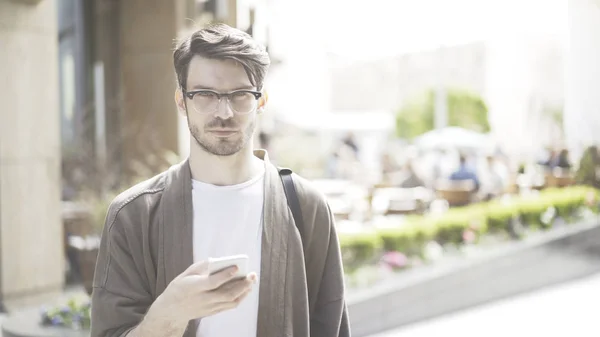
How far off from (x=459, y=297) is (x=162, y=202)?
27.0 feet

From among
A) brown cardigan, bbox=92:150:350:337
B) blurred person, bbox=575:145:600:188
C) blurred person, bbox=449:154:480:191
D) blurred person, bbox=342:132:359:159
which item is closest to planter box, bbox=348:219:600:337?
blurred person, bbox=449:154:480:191

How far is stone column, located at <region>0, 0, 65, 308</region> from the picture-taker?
7.87 metres

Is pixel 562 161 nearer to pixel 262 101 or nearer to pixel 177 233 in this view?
pixel 262 101

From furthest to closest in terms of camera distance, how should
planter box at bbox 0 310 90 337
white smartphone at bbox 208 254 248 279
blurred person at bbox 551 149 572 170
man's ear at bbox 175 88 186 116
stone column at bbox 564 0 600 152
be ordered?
blurred person at bbox 551 149 572 170, stone column at bbox 564 0 600 152, planter box at bbox 0 310 90 337, man's ear at bbox 175 88 186 116, white smartphone at bbox 208 254 248 279

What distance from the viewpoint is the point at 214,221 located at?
2059 millimetres

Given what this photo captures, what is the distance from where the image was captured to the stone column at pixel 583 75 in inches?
592

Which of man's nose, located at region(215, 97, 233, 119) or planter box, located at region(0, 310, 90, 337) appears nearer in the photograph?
man's nose, located at region(215, 97, 233, 119)

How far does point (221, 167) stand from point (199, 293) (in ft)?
1.36

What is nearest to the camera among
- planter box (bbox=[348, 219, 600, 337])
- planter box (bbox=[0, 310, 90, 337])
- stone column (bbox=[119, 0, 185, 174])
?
planter box (bbox=[0, 310, 90, 337])

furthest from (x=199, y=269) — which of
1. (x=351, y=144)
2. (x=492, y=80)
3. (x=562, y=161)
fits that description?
(x=492, y=80)

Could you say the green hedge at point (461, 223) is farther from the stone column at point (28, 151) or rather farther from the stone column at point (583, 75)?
the stone column at point (28, 151)

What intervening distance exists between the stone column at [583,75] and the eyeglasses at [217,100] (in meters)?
14.1

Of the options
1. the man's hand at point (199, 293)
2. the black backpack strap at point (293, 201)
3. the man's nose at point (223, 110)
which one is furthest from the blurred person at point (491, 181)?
the man's hand at point (199, 293)

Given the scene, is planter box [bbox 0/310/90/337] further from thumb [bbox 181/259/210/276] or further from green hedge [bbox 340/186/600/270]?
thumb [bbox 181/259/210/276]
